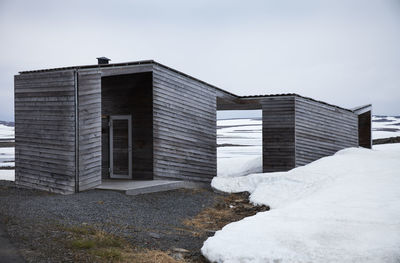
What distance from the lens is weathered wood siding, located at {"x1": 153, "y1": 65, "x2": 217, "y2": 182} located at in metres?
12.5

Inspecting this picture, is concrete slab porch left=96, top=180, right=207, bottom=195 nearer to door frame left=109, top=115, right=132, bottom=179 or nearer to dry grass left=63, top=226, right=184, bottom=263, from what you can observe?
door frame left=109, top=115, right=132, bottom=179

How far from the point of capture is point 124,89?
13859mm

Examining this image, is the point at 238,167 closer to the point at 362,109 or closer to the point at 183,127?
the point at 362,109

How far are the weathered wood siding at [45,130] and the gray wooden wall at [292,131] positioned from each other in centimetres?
833

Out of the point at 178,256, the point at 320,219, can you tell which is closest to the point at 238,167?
the point at 320,219

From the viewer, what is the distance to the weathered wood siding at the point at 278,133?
15172 mm

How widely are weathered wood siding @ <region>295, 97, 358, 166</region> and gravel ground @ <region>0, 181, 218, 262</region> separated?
5.69 metres

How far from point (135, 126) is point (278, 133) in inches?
243

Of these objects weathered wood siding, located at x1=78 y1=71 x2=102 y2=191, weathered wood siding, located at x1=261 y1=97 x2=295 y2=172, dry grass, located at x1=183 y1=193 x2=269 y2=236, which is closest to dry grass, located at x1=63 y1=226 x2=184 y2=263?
dry grass, located at x1=183 y1=193 x2=269 y2=236

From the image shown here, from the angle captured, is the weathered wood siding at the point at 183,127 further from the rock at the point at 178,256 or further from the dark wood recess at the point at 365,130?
the dark wood recess at the point at 365,130

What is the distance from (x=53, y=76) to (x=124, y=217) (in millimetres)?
5831

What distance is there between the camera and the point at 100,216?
812 centimetres

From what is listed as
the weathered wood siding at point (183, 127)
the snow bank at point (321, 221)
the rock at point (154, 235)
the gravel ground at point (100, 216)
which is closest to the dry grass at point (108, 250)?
the gravel ground at point (100, 216)

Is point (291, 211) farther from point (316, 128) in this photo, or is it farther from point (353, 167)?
point (316, 128)
